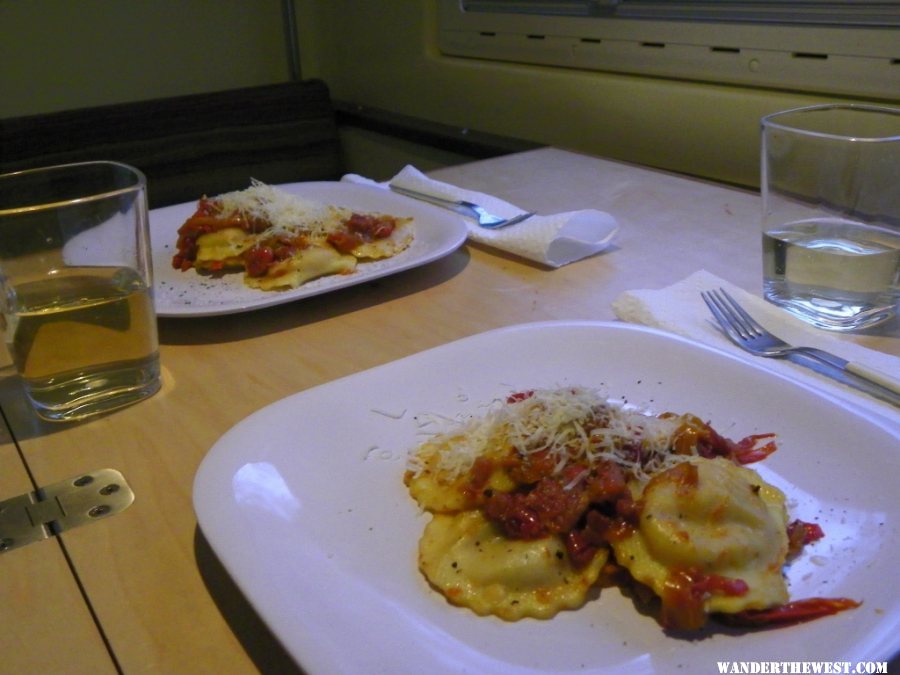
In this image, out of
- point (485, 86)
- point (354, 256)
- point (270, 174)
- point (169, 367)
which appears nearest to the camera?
point (169, 367)

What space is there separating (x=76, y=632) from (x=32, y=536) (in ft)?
0.47

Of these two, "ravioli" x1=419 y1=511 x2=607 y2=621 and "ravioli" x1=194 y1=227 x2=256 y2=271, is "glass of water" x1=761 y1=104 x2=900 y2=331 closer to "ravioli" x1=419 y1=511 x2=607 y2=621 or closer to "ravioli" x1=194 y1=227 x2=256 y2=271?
"ravioli" x1=419 y1=511 x2=607 y2=621

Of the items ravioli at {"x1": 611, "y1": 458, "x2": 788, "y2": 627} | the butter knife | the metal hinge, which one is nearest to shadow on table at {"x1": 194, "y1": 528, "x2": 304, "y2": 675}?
the metal hinge

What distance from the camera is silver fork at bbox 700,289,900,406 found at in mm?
837

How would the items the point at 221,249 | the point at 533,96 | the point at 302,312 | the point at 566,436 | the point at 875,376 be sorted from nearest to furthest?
the point at 566,436 < the point at 875,376 < the point at 302,312 < the point at 221,249 < the point at 533,96

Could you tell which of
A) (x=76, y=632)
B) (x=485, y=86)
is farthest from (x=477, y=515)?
(x=485, y=86)

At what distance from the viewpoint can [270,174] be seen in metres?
2.98

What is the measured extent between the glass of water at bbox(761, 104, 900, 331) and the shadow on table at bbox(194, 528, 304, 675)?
0.79 metres

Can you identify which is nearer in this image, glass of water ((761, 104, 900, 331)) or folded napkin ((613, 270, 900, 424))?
folded napkin ((613, 270, 900, 424))

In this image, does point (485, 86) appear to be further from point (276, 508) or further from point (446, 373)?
point (276, 508)

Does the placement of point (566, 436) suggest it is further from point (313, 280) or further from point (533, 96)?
point (533, 96)

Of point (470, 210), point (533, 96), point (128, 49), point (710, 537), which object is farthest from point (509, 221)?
point (128, 49)

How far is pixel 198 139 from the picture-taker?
276cm

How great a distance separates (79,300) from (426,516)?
46 cm
